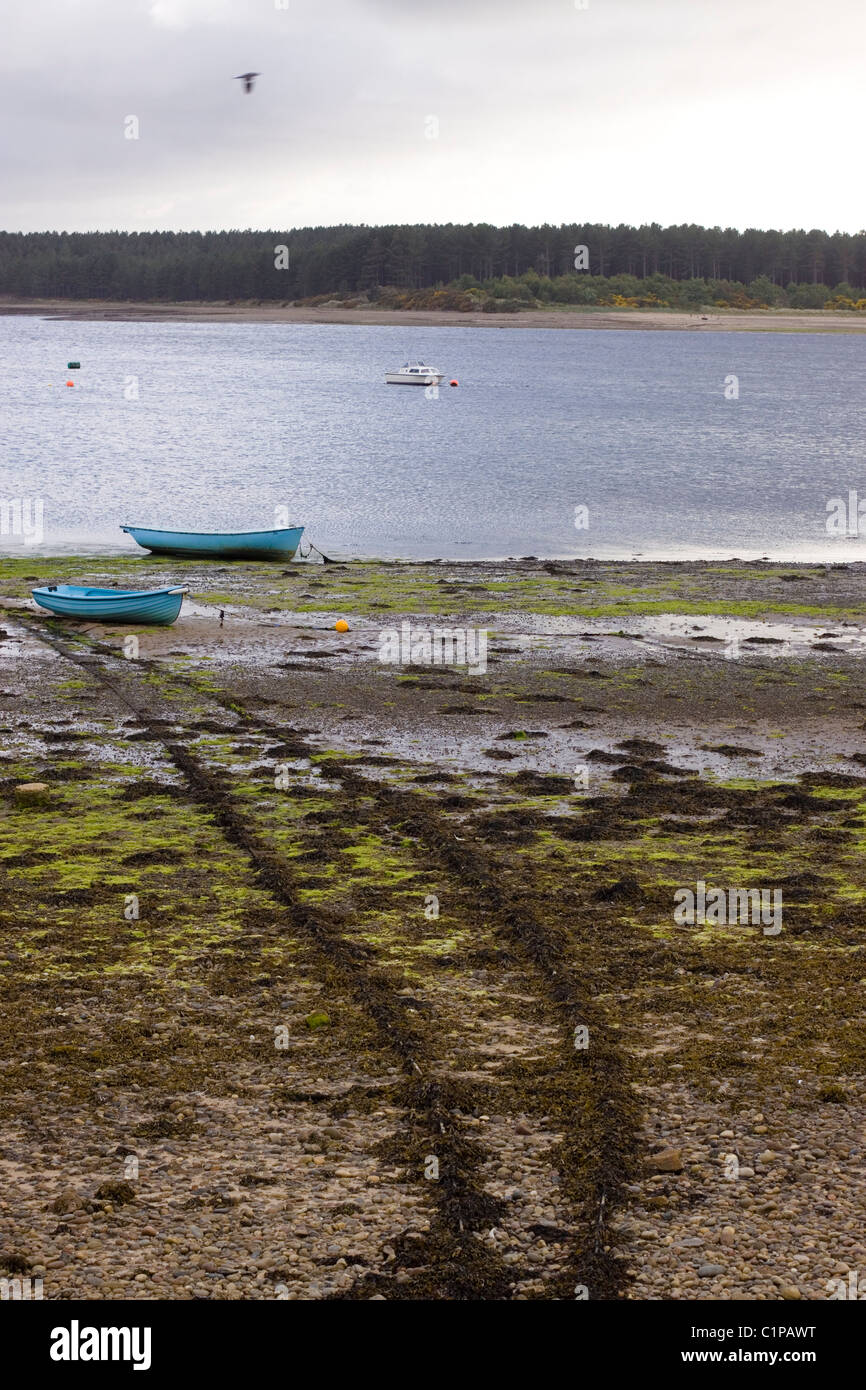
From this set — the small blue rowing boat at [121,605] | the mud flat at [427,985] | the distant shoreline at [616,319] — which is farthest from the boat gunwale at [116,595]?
the distant shoreline at [616,319]

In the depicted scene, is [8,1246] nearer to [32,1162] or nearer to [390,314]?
[32,1162]

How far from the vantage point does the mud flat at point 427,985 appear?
23.8 ft

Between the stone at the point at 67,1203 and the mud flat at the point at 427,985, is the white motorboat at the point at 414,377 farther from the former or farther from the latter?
the stone at the point at 67,1203

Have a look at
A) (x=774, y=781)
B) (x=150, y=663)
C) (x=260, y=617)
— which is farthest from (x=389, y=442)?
(x=774, y=781)

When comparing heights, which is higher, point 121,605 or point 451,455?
point 451,455

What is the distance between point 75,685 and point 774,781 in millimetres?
9525

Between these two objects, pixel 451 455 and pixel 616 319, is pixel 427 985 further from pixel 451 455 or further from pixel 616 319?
pixel 616 319

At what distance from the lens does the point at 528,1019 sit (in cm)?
977

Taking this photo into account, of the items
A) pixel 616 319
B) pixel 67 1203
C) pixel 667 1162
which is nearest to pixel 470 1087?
pixel 667 1162

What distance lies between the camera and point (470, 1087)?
28.7 ft

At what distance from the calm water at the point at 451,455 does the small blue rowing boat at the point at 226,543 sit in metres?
3.27

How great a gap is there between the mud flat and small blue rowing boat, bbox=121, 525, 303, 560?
38.1ft

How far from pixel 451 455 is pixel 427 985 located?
50.9 meters
